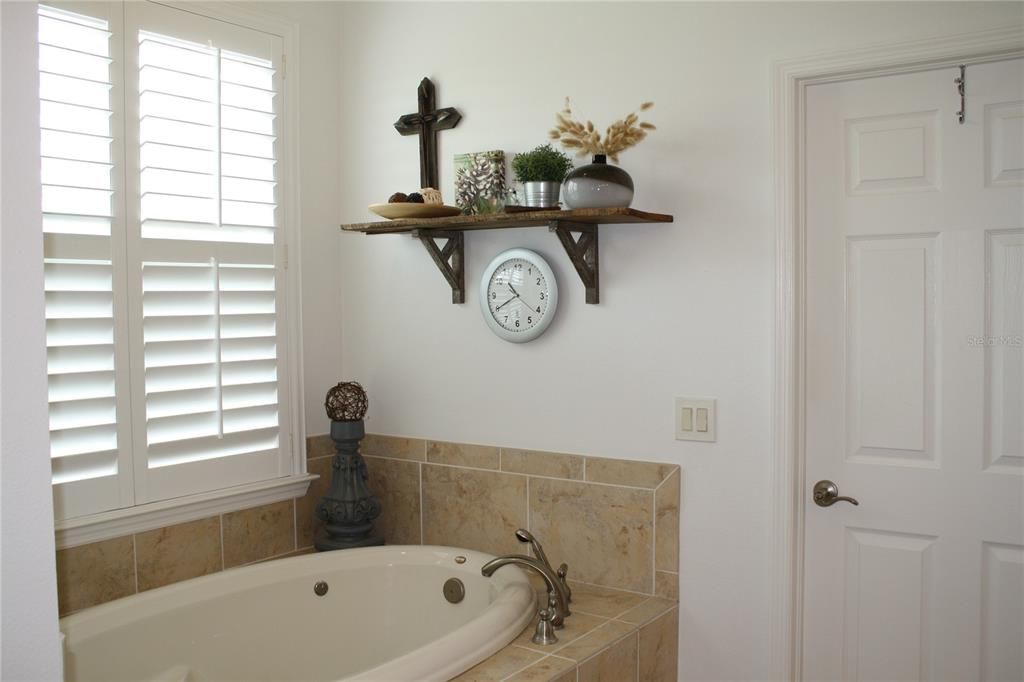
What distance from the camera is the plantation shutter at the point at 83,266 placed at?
2.35 metres

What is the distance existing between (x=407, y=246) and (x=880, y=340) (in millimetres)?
1577

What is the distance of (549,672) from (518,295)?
1.17 m

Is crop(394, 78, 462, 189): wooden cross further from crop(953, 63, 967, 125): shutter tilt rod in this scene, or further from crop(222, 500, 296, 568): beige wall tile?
crop(953, 63, 967, 125): shutter tilt rod

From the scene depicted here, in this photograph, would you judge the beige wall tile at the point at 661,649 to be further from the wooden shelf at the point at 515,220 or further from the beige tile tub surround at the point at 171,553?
the beige tile tub surround at the point at 171,553

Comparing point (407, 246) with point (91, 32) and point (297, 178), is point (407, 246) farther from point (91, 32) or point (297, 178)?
point (91, 32)

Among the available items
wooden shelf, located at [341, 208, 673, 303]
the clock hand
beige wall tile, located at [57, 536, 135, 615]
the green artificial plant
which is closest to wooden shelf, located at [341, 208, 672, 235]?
wooden shelf, located at [341, 208, 673, 303]

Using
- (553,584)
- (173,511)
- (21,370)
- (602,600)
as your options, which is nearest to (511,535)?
(602,600)

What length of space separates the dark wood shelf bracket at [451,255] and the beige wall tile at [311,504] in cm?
78

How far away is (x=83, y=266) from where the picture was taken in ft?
7.93

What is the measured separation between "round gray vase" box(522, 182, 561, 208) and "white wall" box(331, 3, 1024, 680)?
21 centimetres

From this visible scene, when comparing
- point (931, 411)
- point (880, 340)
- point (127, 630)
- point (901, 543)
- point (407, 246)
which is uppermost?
point (407, 246)

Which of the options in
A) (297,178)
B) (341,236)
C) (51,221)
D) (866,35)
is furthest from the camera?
(341,236)

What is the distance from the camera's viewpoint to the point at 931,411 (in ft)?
7.23

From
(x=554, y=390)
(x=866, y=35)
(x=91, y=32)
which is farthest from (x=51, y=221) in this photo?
(x=866, y=35)
